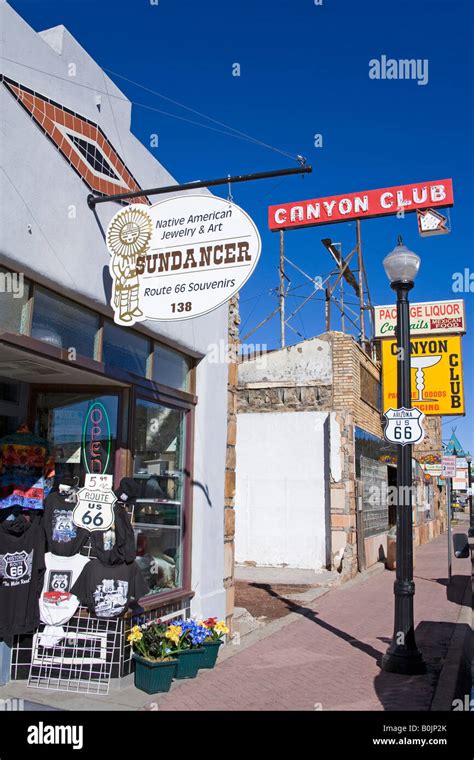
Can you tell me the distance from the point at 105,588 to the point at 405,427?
141 inches

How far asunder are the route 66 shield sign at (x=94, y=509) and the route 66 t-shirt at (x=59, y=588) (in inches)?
13.7

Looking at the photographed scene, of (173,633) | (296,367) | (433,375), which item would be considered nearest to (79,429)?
(173,633)

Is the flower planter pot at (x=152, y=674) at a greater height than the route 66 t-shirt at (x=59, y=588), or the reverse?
the route 66 t-shirt at (x=59, y=588)

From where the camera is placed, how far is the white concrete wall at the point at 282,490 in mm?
15312

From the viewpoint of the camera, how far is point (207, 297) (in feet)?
17.9

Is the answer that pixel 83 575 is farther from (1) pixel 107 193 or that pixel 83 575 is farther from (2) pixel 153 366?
(1) pixel 107 193

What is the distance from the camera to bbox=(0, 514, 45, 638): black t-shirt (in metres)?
5.63

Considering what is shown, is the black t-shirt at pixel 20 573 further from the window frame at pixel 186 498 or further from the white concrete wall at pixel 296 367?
the white concrete wall at pixel 296 367

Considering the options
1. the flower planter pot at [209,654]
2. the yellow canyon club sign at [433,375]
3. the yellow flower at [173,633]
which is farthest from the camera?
the yellow canyon club sign at [433,375]

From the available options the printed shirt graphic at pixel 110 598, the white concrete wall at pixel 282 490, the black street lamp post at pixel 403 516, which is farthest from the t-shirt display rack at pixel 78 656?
the white concrete wall at pixel 282 490

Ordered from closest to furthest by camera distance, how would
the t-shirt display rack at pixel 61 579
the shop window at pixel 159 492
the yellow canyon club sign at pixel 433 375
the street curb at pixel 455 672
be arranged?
the t-shirt display rack at pixel 61 579 < the street curb at pixel 455 672 < the shop window at pixel 159 492 < the yellow canyon club sign at pixel 433 375

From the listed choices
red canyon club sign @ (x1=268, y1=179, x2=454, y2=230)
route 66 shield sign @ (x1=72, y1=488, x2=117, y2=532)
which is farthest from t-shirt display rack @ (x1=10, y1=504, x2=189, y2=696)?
red canyon club sign @ (x1=268, y1=179, x2=454, y2=230)

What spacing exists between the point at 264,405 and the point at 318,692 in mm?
10460
